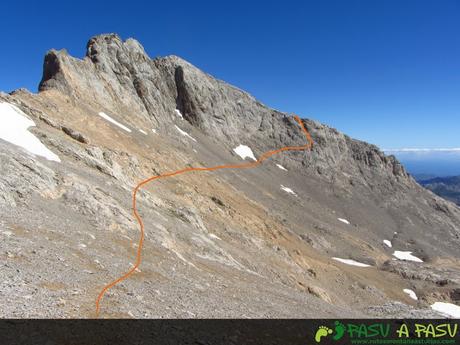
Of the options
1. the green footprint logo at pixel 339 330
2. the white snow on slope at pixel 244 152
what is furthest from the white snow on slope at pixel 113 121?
the green footprint logo at pixel 339 330

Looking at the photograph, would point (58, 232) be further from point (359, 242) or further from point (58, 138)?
point (359, 242)

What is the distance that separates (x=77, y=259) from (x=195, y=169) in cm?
4221

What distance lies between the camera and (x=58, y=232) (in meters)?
17.6

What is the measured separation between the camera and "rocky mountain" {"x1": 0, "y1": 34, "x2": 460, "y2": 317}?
618 inches

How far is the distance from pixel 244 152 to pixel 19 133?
229ft

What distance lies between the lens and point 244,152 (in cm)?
9394

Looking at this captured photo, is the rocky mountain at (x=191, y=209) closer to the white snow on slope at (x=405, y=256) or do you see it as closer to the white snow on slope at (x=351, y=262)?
the white snow on slope at (x=351, y=262)

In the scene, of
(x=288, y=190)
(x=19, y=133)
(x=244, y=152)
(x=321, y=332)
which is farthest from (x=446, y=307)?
(x=244, y=152)

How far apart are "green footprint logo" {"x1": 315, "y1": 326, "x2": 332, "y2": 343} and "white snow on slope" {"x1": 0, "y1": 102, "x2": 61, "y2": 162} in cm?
2110

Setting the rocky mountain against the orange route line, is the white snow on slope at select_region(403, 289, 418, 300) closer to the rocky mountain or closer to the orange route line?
the rocky mountain

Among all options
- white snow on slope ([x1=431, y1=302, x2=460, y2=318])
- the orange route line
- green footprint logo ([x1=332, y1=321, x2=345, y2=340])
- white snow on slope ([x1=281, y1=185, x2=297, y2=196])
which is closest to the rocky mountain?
the orange route line

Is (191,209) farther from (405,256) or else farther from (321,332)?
(405,256)

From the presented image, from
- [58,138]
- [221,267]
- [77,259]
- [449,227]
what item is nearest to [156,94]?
[58,138]

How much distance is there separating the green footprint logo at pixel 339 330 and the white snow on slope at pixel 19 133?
21654 mm
